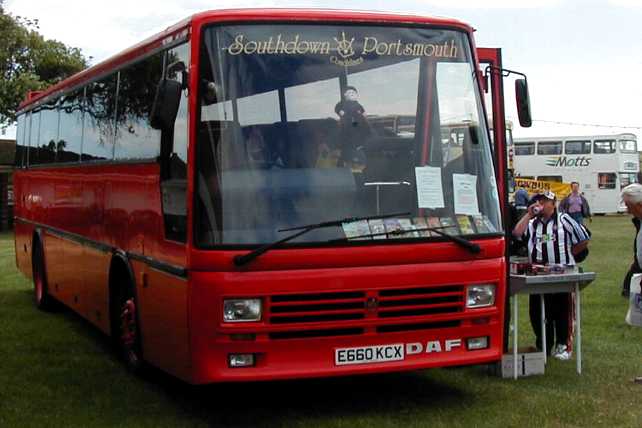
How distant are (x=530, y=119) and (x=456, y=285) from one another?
1804 mm

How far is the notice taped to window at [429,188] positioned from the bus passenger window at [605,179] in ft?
210

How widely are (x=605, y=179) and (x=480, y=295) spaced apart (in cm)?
6432

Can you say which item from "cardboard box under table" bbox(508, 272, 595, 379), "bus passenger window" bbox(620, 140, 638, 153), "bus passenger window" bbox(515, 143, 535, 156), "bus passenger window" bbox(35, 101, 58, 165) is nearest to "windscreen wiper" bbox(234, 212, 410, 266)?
"cardboard box under table" bbox(508, 272, 595, 379)

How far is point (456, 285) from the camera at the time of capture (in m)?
8.88

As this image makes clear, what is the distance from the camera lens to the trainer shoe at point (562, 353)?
38.3 ft

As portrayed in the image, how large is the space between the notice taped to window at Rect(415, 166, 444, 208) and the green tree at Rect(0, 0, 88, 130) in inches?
1669

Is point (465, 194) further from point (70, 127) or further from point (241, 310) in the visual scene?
point (70, 127)

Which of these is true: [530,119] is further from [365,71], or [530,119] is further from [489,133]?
[365,71]

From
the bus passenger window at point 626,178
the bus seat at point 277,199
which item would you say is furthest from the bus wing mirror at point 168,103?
the bus passenger window at point 626,178

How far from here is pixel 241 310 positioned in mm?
8391

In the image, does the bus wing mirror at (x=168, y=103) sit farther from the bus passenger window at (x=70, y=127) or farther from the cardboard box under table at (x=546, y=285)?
the bus passenger window at (x=70, y=127)

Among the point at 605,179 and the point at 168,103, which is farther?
the point at 605,179

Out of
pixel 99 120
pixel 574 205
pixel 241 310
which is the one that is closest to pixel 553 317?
pixel 241 310

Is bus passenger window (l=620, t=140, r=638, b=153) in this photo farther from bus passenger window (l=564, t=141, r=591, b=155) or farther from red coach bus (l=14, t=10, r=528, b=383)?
red coach bus (l=14, t=10, r=528, b=383)
